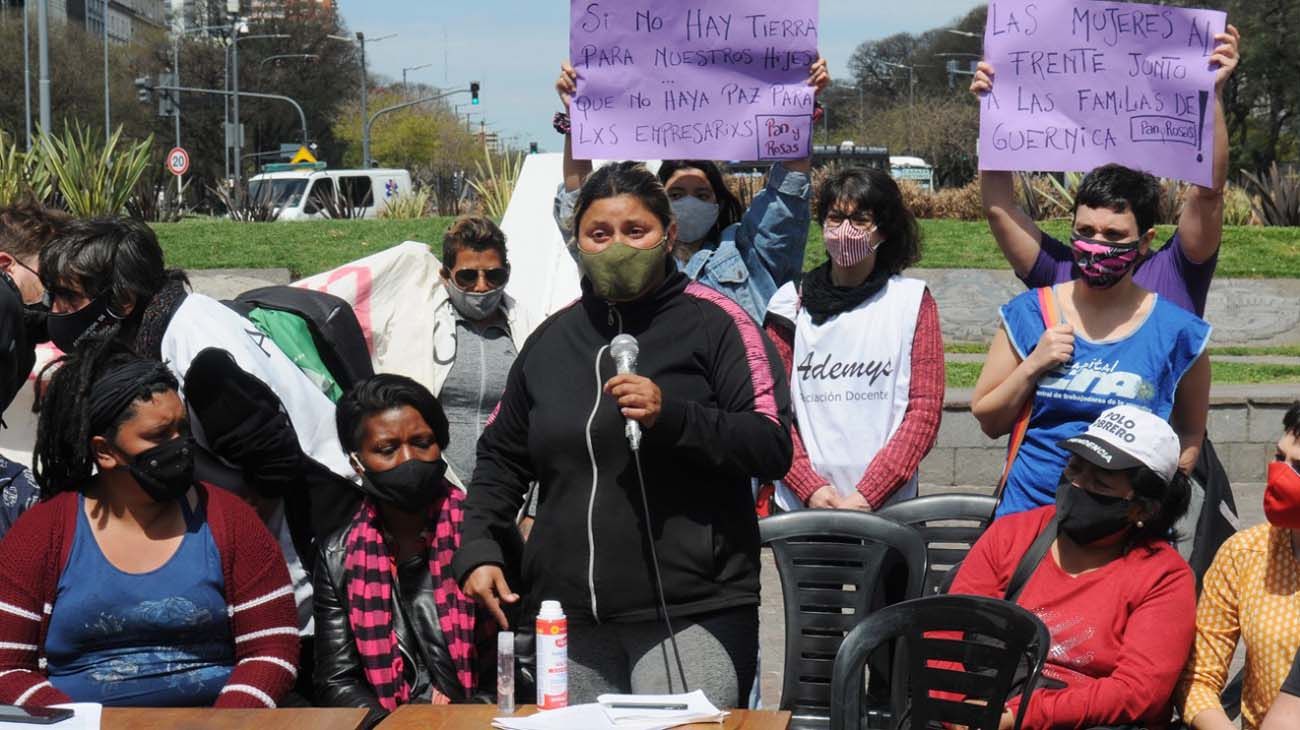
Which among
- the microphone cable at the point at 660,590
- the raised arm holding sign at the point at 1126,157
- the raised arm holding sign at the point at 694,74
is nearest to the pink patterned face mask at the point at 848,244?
the raised arm holding sign at the point at 694,74

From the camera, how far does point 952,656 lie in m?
3.78

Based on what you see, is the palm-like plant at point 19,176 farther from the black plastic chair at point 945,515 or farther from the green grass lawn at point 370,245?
the black plastic chair at point 945,515

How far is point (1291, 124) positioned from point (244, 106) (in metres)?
42.3

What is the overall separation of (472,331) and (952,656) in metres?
2.34

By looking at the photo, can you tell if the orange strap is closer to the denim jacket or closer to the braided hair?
the denim jacket

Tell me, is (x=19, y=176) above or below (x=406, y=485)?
above

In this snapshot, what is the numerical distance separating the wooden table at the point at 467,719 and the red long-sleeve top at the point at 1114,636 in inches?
27.1

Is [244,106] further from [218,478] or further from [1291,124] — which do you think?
[218,478]

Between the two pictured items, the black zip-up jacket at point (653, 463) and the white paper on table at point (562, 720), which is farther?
the black zip-up jacket at point (653, 463)

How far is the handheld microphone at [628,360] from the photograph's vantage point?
134 inches

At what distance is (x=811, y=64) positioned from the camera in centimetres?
505

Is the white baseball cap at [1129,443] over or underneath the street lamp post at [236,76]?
underneath

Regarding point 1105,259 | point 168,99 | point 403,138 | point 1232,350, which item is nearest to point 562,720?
point 1105,259

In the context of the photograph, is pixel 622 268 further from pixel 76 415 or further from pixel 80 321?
pixel 80 321
